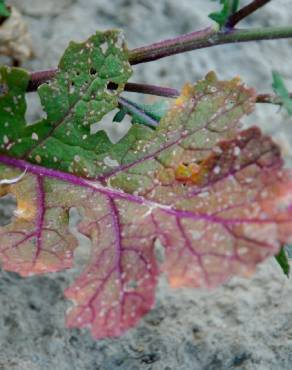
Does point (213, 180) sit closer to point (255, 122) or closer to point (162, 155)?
point (162, 155)

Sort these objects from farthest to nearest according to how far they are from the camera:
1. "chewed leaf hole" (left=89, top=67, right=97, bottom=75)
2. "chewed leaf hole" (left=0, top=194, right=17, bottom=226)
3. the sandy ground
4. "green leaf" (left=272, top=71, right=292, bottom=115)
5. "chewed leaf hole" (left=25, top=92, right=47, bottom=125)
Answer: "chewed leaf hole" (left=25, top=92, right=47, bottom=125), "chewed leaf hole" (left=0, top=194, right=17, bottom=226), the sandy ground, "chewed leaf hole" (left=89, top=67, right=97, bottom=75), "green leaf" (left=272, top=71, right=292, bottom=115)

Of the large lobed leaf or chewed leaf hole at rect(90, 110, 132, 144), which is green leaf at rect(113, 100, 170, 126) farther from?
chewed leaf hole at rect(90, 110, 132, 144)

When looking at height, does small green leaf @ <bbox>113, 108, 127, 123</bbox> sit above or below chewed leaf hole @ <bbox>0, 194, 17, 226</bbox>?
below

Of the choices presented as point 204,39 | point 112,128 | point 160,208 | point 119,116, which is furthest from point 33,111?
point 160,208

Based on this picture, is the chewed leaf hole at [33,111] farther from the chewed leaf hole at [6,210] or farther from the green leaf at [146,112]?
the green leaf at [146,112]

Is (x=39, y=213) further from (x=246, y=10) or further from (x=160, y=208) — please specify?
(x=246, y=10)

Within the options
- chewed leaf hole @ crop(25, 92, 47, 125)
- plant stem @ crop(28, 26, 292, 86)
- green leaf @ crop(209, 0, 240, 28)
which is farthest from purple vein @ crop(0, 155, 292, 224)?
chewed leaf hole @ crop(25, 92, 47, 125)
